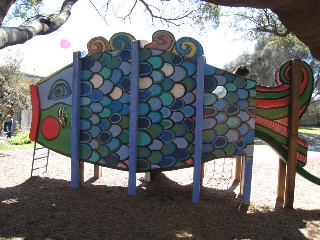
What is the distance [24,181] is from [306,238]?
4824 mm

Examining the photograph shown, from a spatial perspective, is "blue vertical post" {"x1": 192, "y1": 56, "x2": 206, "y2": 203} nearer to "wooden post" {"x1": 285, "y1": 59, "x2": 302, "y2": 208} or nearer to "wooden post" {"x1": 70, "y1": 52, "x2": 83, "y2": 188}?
"wooden post" {"x1": 285, "y1": 59, "x2": 302, "y2": 208}

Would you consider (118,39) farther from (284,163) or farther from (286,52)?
(286,52)

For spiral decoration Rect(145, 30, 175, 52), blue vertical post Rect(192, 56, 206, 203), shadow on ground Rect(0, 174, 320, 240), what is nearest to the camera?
shadow on ground Rect(0, 174, 320, 240)

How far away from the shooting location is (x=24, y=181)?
20.8ft

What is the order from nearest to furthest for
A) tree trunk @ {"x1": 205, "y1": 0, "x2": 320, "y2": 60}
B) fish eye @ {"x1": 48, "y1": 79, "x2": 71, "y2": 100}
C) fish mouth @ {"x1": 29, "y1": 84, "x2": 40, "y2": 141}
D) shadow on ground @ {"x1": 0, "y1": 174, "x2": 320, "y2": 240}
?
tree trunk @ {"x1": 205, "y1": 0, "x2": 320, "y2": 60}, shadow on ground @ {"x1": 0, "y1": 174, "x2": 320, "y2": 240}, fish eye @ {"x1": 48, "y1": 79, "x2": 71, "y2": 100}, fish mouth @ {"x1": 29, "y1": 84, "x2": 40, "y2": 141}

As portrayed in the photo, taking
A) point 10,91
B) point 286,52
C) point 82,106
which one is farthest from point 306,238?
point 286,52

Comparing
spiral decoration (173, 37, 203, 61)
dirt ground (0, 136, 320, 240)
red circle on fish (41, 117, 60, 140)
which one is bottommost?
dirt ground (0, 136, 320, 240)

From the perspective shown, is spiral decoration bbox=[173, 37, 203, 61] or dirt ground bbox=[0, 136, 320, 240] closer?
dirt ground bbox=[0, 136, 320, 240]

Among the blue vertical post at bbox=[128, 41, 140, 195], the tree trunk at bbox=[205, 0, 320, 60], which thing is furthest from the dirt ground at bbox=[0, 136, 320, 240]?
the tree trunk at bbox=[205, 0, 320, 60]

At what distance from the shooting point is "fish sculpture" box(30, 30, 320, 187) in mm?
4977

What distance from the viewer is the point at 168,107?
501 cm

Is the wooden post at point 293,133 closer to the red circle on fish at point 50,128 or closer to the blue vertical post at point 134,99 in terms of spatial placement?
the blue vertical post at point 134,99

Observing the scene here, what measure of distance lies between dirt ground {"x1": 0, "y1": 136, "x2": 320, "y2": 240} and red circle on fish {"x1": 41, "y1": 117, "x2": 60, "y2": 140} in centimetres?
88

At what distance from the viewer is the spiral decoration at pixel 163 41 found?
16.3ft
